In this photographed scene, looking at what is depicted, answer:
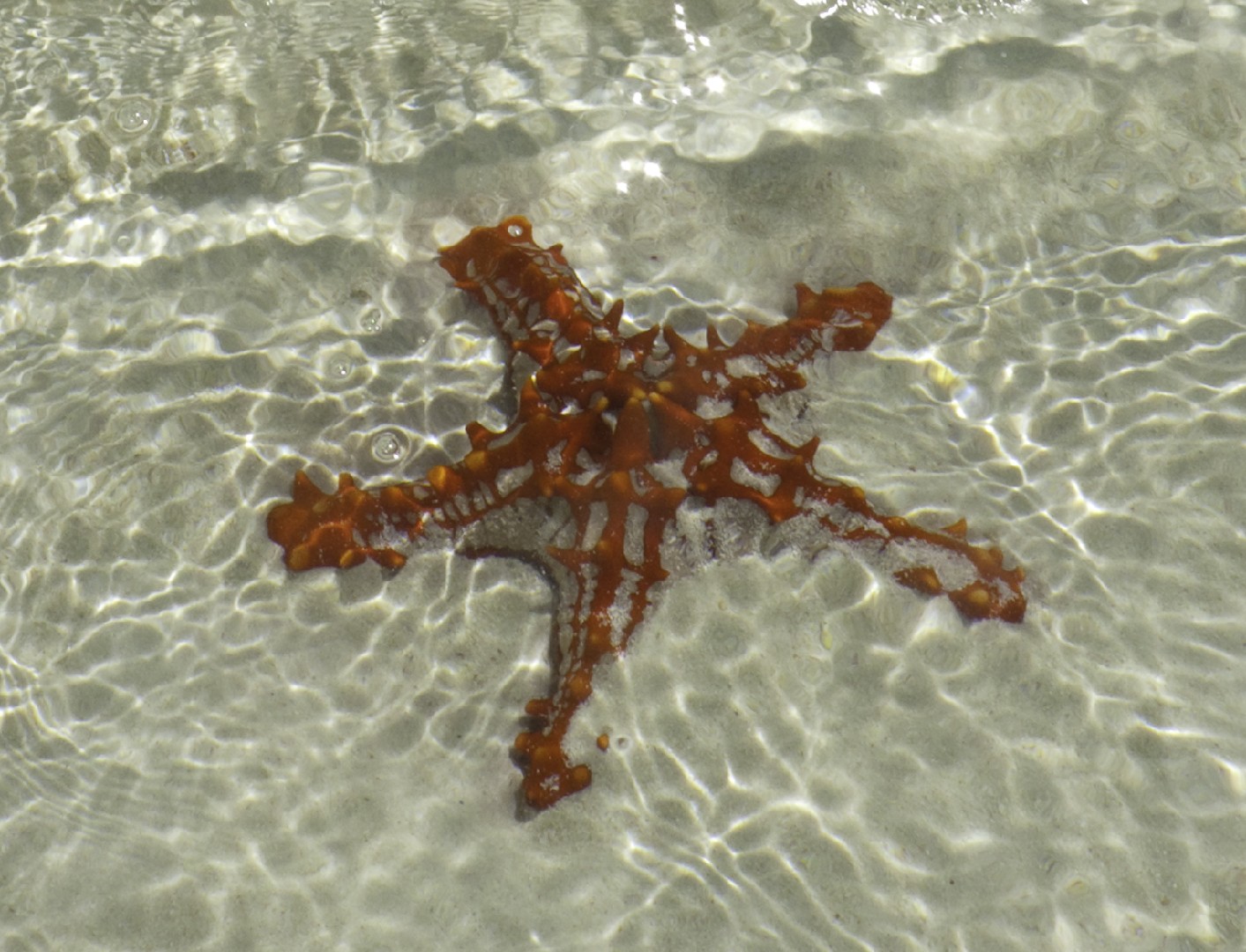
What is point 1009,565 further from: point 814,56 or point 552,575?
point 814,56

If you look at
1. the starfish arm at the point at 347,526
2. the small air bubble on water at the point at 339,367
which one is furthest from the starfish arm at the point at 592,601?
the small air bubble on water at the point at 339,367

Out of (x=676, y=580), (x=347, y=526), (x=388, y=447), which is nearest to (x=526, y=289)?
(x=388, y=447)

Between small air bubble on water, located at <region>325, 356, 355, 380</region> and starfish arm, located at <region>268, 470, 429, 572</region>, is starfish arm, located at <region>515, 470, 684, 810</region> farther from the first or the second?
small air bubble on water, located at <region>325, 356, 355, 380</region>

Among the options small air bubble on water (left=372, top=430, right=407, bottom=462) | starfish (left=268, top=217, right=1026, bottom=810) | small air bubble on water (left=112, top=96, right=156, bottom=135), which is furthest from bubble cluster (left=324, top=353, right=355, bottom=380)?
small air bubble on water (left=112, top=96, right=156, bottom=135)

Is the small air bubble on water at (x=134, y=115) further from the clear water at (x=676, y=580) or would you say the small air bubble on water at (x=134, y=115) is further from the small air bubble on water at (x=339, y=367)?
the small air bubble on water at (x=339, y=367)

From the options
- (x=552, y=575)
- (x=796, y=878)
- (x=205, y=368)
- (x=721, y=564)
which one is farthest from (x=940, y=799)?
(x=205, y=368)

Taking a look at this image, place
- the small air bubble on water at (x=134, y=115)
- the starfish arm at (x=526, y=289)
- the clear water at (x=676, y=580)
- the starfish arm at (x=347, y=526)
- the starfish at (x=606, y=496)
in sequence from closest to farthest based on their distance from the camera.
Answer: the clear water at (x=676, y=580) → the starfish at (x=606, y=496) → the starfish arm at (x=347, y=526) → the starfish arm at (x=526, y=289) → the small air bubble on water at (x=134, y=115)
